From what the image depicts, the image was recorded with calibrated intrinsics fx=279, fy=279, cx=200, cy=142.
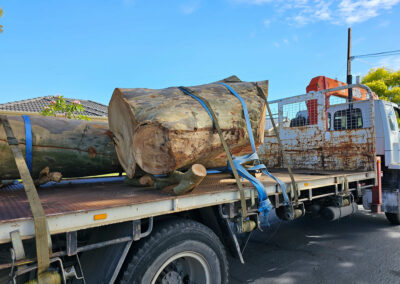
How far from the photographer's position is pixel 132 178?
3006 mm

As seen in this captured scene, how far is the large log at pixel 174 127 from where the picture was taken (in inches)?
92.7

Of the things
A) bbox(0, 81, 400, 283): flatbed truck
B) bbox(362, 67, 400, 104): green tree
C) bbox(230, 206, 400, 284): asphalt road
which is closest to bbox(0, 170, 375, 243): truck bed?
bbox(0, 81, 400, 283): flatbed truck

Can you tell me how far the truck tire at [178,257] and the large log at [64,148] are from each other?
127 centimetres

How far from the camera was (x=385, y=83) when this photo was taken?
18844mm

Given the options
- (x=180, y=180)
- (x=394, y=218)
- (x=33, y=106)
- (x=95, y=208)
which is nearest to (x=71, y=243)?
(x=95, y=208)

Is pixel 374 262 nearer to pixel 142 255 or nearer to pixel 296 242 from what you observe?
pixel 296 242

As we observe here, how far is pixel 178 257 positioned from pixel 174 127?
40.8 inches

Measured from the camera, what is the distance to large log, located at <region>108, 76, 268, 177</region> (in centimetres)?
235

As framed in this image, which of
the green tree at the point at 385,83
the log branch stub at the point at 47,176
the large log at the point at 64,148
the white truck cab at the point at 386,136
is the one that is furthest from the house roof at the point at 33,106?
the green tree at the point at 385,83

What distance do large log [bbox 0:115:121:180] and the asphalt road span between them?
2.18 meters

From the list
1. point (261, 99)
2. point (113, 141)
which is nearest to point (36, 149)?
point (113, 141)

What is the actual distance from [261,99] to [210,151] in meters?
0.97

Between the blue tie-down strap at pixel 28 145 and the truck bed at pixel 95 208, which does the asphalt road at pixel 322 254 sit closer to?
the truck bed at pixel 95 208

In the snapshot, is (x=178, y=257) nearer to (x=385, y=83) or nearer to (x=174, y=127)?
(x=174, y=127)
